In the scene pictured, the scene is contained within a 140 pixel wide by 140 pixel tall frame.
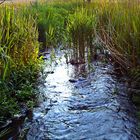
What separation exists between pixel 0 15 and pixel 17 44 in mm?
548

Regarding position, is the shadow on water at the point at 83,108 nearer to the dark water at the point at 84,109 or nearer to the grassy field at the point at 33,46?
the dark water at the point at 84,109

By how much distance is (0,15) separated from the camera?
178 inches

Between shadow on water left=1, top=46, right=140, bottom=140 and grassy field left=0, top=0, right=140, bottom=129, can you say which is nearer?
shadow on water left=1, top=46, right=140, bottom=140

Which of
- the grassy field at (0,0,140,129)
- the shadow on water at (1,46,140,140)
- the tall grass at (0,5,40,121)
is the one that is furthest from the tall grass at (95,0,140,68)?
the tall grass at (0,5,40,121)

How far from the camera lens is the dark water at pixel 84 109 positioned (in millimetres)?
3573

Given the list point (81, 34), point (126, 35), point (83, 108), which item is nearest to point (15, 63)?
point (83, 108)

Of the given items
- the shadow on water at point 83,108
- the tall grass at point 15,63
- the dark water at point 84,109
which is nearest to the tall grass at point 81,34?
the shadow on water at point 83,108

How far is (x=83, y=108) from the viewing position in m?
4.30

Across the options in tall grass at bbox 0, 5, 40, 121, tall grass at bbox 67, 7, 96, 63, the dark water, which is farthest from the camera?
tall grass at bbox 67, 7, 96, 63

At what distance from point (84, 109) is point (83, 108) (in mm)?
45

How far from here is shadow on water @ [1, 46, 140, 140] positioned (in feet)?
11.7

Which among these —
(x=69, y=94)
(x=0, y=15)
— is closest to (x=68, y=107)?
(x=69, y=94)

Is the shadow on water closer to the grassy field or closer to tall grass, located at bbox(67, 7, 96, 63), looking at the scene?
the grassy field

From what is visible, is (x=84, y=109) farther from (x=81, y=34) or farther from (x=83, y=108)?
(x=81, y=34)
